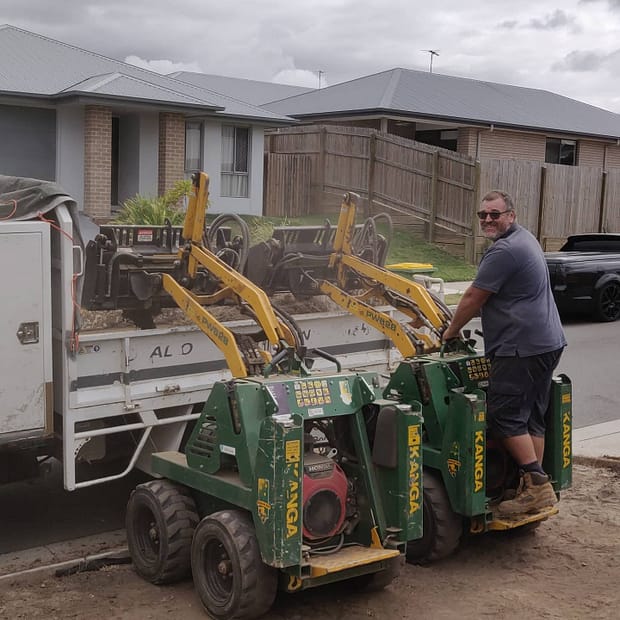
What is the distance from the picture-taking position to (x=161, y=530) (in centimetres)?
512

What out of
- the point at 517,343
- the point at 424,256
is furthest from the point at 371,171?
the point at 517,343

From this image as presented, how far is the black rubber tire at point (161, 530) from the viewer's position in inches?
201

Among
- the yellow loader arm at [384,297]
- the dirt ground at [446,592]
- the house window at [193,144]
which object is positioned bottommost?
the dirt ground at [446,592]

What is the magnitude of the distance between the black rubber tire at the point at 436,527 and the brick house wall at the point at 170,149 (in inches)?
719

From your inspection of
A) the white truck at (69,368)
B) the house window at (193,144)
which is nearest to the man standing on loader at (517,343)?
the white truck at (69,368)

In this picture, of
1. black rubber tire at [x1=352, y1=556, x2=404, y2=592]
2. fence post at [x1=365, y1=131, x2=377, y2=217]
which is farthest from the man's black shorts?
fence post at [x1=365, y1=131, x2=377, y2=217]

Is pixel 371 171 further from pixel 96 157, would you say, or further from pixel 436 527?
pixel 436 527

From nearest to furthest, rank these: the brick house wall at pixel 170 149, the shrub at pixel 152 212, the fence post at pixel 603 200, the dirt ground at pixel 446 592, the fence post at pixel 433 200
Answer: the dirt ground at pixel 446 592
the shrub at pixel 152 212
the brick house wall at pixel 170 149
the fence post at pixel 433 200
the fence post at pixel 603 200

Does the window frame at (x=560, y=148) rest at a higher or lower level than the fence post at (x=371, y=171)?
higher

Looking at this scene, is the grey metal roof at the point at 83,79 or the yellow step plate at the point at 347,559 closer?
the yellow step plate at the point at 347,559

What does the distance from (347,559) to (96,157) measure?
18.4 meters

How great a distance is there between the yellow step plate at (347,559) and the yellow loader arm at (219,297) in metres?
1.19

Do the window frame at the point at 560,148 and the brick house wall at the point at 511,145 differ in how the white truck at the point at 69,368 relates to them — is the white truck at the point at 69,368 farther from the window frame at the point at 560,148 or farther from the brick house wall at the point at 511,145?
the window frame at the point at 560,148

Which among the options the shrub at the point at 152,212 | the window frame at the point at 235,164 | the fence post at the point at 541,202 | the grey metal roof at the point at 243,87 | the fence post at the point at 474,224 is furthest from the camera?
the grey metal roof at the point at 243,87
